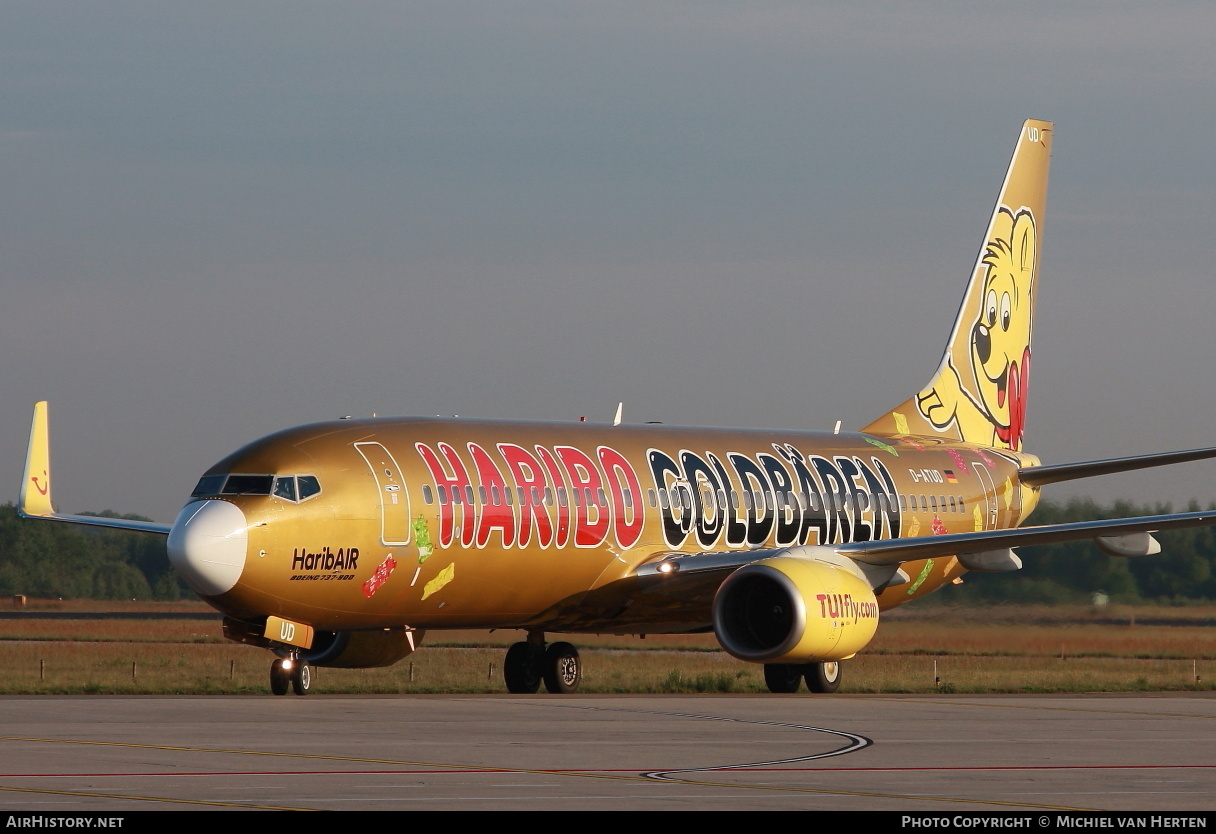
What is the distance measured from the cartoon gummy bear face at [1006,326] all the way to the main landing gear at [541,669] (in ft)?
41.9

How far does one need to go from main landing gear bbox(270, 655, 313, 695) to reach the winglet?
31.6 feet

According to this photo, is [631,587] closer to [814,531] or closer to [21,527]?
[814,531]

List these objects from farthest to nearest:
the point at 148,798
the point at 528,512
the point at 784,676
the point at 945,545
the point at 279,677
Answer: the point at 784,676 < the point at 945,545 < the point at 528,512 < the point at 279,677 < the point at 148,798

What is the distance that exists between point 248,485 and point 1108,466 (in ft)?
50.4

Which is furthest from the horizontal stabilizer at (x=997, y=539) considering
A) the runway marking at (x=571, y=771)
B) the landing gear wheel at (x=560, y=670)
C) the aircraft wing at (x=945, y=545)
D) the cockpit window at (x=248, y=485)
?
the runway marking at (x=571, y=771)

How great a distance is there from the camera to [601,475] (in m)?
30.1

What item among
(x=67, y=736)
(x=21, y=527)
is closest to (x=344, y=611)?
A: (x=67, y=736)

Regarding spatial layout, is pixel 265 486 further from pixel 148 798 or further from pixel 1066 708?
pixel 148 798

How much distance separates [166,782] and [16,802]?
1.70m

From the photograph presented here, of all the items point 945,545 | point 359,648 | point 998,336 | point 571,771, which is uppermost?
point 998,336

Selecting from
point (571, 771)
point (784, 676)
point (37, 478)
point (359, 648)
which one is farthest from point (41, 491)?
point (571, 771)

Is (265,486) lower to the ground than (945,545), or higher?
higher

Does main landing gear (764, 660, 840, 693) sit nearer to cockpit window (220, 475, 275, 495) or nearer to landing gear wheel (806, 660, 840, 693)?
landing gear wheel (806, 660, 840, 693)

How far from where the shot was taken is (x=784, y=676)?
31141mm
